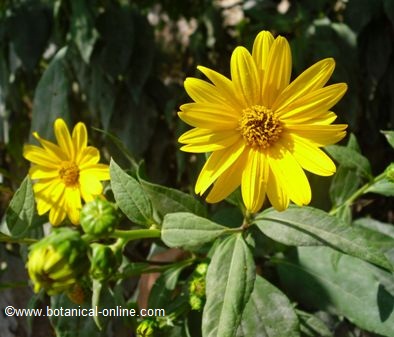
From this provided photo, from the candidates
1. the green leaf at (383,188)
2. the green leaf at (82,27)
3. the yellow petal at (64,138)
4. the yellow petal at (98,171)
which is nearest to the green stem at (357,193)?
the green leaf at (383,188)

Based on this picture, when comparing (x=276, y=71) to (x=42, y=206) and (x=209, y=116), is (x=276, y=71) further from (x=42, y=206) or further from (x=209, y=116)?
(x=42, y=206)

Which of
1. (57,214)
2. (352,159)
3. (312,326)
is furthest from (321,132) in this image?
(57,214)

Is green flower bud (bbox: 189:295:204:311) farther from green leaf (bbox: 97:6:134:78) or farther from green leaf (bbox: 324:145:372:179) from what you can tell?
green leaf (bbox: 97:6:134:78)

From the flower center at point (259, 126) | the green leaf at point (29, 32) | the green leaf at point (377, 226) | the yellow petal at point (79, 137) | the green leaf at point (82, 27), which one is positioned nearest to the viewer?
the flower center at point (259, 126)

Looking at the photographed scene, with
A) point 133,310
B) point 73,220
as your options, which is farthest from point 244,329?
point 73,220

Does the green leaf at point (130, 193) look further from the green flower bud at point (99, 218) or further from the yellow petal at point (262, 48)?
the yellow petal at point (262, 48)

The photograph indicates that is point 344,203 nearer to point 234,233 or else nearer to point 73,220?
point 234,233
